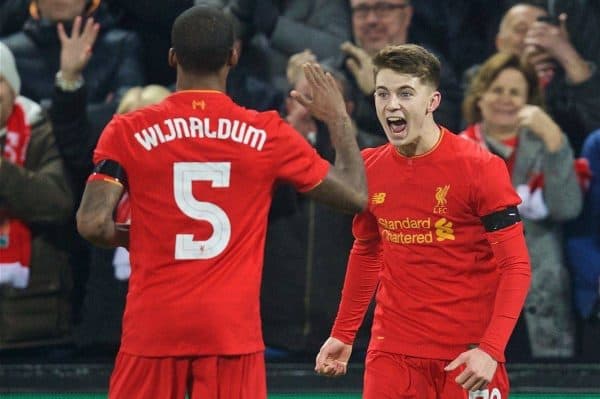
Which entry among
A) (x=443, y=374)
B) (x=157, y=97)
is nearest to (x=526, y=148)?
(x=157, y=97)

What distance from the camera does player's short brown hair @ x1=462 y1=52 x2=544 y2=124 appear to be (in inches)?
289

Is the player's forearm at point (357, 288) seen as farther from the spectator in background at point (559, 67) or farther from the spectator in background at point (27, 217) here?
the spectator in background at point (559, 67)

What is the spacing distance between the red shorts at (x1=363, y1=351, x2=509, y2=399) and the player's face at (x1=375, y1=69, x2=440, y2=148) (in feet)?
2.50

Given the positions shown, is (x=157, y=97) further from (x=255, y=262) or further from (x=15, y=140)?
(x=255, y=262)

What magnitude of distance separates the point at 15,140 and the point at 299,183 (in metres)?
3.65

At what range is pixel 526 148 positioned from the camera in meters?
7.41

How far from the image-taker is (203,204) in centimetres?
389

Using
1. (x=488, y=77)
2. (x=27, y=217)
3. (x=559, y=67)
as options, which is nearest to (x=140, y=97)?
(x=27, y=217)

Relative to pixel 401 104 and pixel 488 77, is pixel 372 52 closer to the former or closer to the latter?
pixel 488 77

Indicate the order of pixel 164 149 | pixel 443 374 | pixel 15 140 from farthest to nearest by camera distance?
pixel 15 140 < pixel 443 374 < pixel 164 149

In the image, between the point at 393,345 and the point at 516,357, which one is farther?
the point at 516,357

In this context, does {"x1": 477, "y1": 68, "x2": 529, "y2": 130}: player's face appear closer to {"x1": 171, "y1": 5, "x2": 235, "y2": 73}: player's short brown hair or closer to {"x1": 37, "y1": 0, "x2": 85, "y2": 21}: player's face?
{"x1": 37, "y1": 0, "x2": 85, "y2": 21}: player's face

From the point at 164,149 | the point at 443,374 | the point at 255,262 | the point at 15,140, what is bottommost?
the point at 443,374

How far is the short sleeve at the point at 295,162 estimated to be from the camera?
13.0 feet
